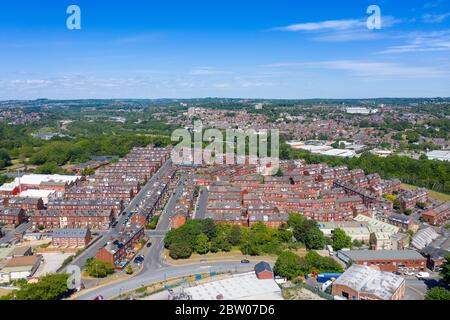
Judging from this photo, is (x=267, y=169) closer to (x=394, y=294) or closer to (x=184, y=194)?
(x=184, y=194)

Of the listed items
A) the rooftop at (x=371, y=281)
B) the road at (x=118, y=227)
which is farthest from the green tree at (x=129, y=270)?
the rooftop at (x=371, y=281)

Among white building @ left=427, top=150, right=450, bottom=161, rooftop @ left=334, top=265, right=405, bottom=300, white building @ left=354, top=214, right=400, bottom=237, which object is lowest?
white building @ left=354, top=214, right=400, bottom=237

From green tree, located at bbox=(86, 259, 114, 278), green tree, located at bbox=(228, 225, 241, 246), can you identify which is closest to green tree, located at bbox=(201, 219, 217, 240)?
green tree, located at bbox=(228, 225, 241, 246)

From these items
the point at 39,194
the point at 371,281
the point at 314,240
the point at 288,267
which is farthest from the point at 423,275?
the point at 39,194

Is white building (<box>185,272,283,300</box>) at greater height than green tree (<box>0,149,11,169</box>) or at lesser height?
lesser

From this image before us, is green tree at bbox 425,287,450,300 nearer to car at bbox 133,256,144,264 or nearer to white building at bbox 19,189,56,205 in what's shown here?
car at bbox 133,256,144,264

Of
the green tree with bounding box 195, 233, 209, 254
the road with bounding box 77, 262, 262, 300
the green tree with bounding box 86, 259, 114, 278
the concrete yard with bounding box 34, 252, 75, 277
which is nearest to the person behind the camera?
the road with bounding box 77, 262, 262, 300

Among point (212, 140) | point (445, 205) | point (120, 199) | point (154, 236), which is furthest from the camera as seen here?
point (212, 140)
